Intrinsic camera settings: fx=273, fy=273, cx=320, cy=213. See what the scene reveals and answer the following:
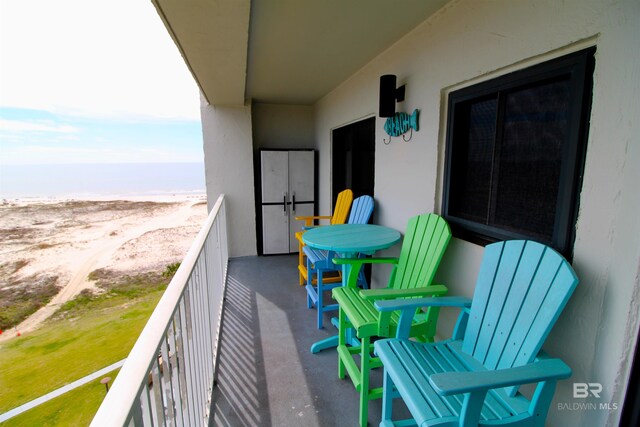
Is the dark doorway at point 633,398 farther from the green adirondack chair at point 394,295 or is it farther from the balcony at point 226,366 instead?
the balcony at point 226,366

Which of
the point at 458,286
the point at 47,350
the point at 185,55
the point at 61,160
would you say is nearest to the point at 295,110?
the point at 185,55

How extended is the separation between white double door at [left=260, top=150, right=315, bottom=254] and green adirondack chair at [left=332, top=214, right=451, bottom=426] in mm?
2842

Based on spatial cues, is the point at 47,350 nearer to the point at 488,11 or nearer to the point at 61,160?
the point at 488,11

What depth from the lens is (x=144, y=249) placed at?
10844 millimetres

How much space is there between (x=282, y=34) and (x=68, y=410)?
16.6 feet

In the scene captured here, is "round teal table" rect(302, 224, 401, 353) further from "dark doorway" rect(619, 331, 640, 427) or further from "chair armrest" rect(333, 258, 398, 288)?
"dark doorway" rect(619, 331, 640, 427)

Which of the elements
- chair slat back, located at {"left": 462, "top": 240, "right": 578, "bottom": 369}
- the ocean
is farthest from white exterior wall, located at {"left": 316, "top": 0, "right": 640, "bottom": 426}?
the ocean

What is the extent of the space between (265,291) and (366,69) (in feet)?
9.30

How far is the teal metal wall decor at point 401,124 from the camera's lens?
2.13 meters

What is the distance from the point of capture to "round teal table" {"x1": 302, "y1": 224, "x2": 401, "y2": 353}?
2053 mm

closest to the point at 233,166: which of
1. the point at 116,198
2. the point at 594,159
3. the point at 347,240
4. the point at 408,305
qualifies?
the point at 347,240

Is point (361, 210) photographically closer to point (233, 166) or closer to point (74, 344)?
point (233, 166)

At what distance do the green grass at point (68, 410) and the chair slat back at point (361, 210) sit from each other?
3.94 meters

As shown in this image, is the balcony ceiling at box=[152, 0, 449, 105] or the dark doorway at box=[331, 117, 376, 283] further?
the dark doorway at box=[331, 117, 376, 283]
